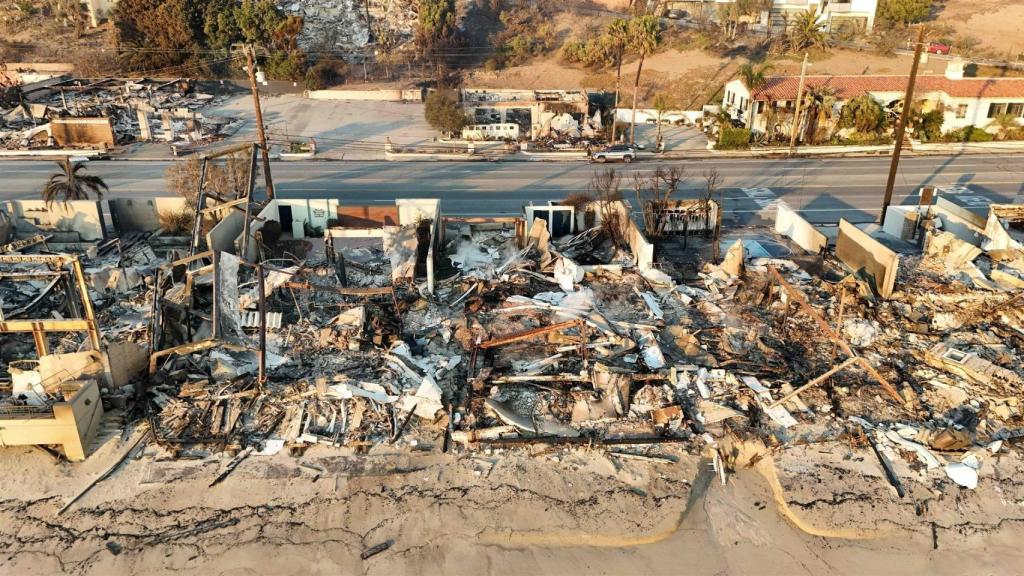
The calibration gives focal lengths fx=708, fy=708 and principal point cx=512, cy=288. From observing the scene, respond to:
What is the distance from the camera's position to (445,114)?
43.0 metres

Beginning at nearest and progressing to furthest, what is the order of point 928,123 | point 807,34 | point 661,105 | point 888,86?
point 928,123 → point 888,86 → point 661,105 → point 807,34

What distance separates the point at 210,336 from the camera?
707 inches

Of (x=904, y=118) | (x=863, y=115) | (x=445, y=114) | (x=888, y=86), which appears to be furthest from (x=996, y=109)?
(x=445, y=114)

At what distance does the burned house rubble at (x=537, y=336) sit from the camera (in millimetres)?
14906

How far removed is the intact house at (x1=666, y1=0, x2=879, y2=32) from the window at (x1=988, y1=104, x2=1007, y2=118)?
25888 millimetres

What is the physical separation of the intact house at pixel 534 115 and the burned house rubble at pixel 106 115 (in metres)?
15.6

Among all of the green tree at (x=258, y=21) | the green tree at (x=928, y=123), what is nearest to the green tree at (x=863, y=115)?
the green tree at (x=928, y=123)

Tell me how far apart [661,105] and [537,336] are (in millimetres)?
29074

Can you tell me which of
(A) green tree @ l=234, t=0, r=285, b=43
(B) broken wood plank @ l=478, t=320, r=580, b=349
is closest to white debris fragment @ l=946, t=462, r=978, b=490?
(B) broken wood plank @ l=478, t=320, r=580, b=349

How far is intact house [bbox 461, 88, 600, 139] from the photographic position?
141 feet

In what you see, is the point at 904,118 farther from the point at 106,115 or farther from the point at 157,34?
the point at 157,34

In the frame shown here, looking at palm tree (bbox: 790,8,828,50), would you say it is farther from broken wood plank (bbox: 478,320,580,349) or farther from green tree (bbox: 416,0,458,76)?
broken wood plank (bbox: 478,320,580,349)

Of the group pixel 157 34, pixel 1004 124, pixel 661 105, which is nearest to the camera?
pixel 1004 124

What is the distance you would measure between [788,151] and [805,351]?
2461 cm
